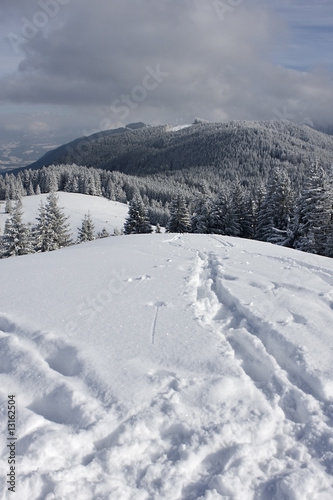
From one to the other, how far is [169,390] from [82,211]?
7905 centimetres

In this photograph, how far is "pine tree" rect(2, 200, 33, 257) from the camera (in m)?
32.4

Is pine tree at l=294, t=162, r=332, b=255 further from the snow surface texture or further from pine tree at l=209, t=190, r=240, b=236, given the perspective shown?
the snow surface texture

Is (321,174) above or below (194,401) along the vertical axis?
above

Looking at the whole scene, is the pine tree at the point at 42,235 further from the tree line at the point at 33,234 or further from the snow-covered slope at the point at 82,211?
the snow-covered slope at the point at 82,211

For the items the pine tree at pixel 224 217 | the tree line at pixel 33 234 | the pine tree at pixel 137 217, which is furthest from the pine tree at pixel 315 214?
the tree line at pixel 33 234

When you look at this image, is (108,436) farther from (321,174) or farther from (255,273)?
(321,174)

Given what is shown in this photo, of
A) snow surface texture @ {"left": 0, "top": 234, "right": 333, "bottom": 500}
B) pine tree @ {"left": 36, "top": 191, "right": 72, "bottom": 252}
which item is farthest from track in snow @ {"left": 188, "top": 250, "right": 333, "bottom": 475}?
pine tree @ {"left": 36, "top": 191, "right": 72, "bottom": 252}

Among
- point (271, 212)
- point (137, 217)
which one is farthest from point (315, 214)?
point (137, 217)

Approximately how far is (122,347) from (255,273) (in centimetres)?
604

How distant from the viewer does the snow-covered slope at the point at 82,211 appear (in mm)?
69562

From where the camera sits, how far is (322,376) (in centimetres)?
482

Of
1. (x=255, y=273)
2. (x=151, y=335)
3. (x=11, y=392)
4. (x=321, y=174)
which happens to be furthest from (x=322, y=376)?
(x=321, y=174)

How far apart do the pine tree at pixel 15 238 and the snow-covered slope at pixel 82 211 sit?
3103 cm

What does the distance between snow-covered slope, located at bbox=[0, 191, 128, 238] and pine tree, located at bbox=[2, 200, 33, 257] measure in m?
31.0
